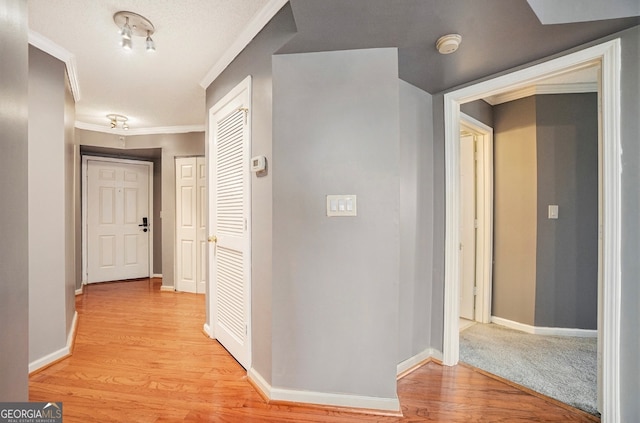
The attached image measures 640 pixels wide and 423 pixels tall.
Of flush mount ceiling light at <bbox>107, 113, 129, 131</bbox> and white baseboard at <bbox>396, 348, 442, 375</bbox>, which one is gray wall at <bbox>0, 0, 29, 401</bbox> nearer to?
white baseboard at <bbox>396, 348, 442, 375</bbox>

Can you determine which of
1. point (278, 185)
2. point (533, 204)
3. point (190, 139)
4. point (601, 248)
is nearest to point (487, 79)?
point (601, 248)

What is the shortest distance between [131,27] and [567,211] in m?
3.78

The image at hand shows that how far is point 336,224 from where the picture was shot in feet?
5.57

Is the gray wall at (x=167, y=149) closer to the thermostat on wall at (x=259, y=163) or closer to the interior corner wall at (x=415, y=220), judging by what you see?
the thermostat on wall at (x=259, y=163)

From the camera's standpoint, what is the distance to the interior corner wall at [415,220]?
2.06 meters

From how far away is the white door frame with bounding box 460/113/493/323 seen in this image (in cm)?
295

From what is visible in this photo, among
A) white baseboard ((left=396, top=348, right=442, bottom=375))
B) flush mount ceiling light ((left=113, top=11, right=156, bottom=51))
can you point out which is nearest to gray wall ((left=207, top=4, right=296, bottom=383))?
flush mount ceiling light ((left=113, top=11, right=156, bottom=51))

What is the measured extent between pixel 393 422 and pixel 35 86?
3307 millimetres

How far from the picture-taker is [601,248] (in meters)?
1.55

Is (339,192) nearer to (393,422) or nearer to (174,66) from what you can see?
(393,422)

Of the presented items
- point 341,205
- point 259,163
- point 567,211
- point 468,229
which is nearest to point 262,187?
point 259,163

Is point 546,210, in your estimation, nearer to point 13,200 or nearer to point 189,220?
point 13,200

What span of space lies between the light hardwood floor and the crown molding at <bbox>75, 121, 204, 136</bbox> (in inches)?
108

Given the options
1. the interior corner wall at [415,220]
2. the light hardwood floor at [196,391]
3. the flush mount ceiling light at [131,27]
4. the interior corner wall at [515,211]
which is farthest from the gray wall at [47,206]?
the interior corner wall at [515,211]
